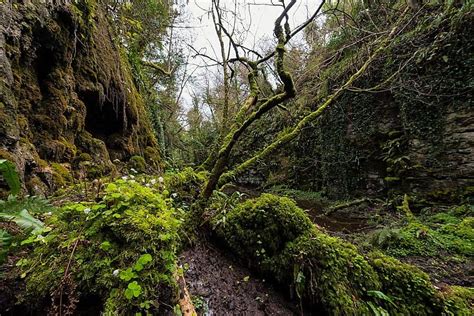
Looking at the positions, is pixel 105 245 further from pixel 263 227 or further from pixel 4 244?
pixel 263 227

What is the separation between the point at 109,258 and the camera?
1511 millimetres

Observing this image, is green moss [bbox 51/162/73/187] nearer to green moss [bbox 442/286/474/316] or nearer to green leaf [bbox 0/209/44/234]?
green leaf [bbox 0/209/44/234]

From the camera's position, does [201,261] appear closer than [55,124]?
Yes

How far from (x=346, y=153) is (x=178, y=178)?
769 centimetres

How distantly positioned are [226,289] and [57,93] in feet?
13.1

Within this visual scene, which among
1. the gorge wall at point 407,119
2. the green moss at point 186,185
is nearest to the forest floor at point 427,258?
the gorge wall at point 407,119

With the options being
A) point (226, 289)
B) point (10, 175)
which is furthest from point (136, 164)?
point (226, 289)

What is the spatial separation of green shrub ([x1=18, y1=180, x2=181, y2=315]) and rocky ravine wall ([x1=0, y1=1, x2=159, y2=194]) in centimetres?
129

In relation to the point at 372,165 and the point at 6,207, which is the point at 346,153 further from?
the point at 6,207

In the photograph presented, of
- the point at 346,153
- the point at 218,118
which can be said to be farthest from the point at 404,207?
the point at 218,118

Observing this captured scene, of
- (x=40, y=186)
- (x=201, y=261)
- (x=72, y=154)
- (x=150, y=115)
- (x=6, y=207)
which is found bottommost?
(x=201, y=261)

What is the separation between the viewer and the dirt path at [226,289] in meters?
Result: 2.29

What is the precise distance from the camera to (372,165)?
27.0 feet

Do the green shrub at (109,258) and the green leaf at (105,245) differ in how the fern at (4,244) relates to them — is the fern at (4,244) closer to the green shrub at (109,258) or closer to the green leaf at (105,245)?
the green shrub at (109,258)
